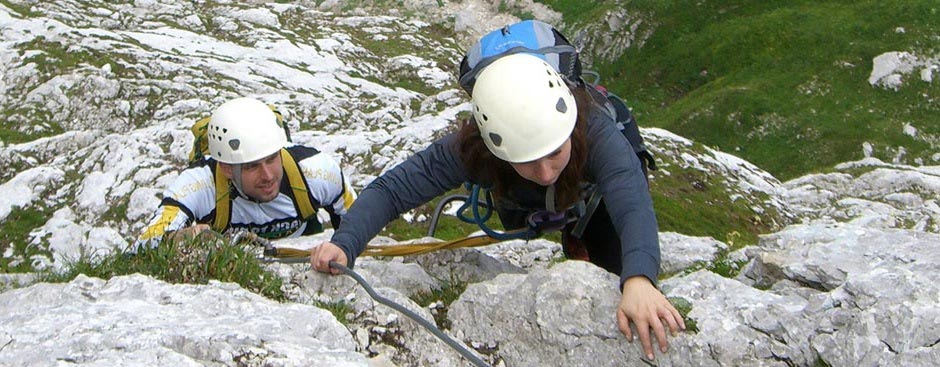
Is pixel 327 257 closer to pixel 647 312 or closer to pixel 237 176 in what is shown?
pixel 647 312

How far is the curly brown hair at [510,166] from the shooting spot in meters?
6.23

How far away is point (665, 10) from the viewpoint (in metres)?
51.9

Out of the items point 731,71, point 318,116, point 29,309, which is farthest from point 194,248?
point 731,71

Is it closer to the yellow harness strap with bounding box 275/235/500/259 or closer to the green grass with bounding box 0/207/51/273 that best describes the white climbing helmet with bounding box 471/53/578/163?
the yellow harness strap with bounding box 275/235/500/259

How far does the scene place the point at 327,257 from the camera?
20.5 feet

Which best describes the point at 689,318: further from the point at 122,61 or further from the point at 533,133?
the point at 122,61

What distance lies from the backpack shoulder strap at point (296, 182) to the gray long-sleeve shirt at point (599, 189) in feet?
9.69

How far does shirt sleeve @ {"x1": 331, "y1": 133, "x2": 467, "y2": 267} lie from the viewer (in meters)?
6.65

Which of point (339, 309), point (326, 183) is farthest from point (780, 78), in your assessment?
point (339, 309)

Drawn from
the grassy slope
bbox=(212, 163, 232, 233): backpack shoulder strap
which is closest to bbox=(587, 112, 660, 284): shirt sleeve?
bbox=(212, 163, 232, 233): backpack shoulder strap

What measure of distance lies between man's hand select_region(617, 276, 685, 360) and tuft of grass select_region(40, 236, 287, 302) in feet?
9.13

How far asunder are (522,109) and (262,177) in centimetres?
419

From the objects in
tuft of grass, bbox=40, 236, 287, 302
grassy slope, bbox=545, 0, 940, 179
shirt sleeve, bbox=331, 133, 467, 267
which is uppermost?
shirt sleeve, bbox=331, 133, 467, 267

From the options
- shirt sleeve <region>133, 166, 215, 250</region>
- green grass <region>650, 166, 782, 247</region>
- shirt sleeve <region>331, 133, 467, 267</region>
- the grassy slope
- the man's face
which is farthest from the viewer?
the grassy slope
